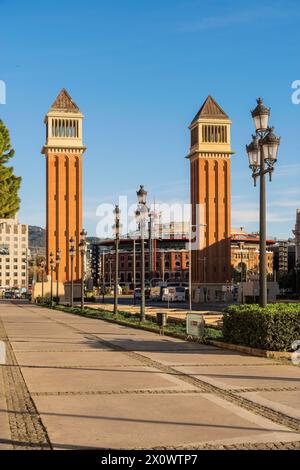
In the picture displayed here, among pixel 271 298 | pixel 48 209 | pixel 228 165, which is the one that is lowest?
pixel 271 298

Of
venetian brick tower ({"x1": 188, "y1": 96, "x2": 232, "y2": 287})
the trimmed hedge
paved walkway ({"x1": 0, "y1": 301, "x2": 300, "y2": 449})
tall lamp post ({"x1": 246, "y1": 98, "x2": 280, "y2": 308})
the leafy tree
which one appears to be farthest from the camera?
venetian brick tower ({"x1": 188, "y1": 96, "x2": 232, "y2": 287})

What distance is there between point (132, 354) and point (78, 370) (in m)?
3.59

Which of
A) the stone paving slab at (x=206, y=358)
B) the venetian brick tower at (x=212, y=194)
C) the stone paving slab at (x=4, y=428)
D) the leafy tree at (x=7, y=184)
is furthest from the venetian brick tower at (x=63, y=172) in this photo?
the stone paving slab at (x=4, y=428)

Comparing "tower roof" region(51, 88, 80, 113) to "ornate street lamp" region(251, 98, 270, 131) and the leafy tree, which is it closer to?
the leafy tree

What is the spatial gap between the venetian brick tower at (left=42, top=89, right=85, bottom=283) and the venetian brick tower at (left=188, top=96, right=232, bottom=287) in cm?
1869

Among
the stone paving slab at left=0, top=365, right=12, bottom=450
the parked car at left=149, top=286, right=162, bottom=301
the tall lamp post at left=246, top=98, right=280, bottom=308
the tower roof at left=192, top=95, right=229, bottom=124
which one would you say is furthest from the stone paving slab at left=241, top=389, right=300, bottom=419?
the tower roof at left=192, top=95, right=229, bottom=124

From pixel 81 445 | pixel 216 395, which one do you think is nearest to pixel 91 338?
pixel 216 395

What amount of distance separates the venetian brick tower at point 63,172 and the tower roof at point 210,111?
1893 cm

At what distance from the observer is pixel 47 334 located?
25.4 m

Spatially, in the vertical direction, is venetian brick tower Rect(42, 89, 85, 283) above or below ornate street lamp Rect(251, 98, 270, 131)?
above

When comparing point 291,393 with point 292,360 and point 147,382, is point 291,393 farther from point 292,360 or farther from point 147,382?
point 292,360

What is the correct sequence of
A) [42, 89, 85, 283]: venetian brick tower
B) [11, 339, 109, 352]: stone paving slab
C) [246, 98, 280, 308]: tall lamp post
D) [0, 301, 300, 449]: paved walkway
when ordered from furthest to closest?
[42, 89, 85, 283]: venetian brick tower, [11, 339, 109, 352]: stone paving slab, [246, 98, 280, 308]: tall lamp post, [0, 301, 300, 449]: paved walkway

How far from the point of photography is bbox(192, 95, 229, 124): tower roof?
113875 mm
